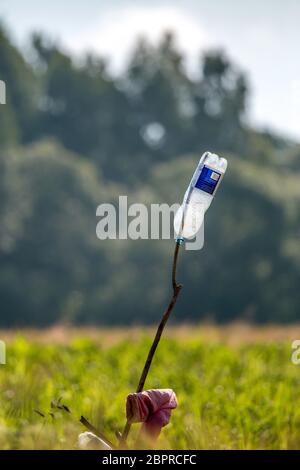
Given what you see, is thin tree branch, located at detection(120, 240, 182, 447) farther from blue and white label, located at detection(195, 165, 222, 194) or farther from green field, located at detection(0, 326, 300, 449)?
green field, located at detection(0, 326, 300, 449)

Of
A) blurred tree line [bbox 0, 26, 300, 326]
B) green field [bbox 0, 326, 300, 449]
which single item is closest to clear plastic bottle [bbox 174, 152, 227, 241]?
green field [bbox 0, 326, 300, 449]

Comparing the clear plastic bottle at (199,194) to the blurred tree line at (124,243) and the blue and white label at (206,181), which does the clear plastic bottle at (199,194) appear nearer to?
the blue and white label at (206,181)

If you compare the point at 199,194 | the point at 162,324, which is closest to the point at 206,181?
the point at 199,194

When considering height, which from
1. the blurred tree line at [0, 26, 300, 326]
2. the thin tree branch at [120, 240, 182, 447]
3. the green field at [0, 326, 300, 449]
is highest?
the thin tree branch at [120, 240, 182, 447]

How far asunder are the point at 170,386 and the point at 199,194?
227 inches

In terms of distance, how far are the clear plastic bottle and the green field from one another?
0.48 m

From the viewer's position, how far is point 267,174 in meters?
39.1

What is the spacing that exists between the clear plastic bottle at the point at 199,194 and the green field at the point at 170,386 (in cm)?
48

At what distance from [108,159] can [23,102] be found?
4.81 metres

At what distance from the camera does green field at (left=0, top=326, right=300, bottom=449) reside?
324 centimetres

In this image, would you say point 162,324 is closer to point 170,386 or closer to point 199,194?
point 199,194

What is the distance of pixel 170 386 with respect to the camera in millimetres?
7211

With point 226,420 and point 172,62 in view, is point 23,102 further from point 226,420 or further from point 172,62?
point 226,420

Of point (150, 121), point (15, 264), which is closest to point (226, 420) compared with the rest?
point (15, 264)
